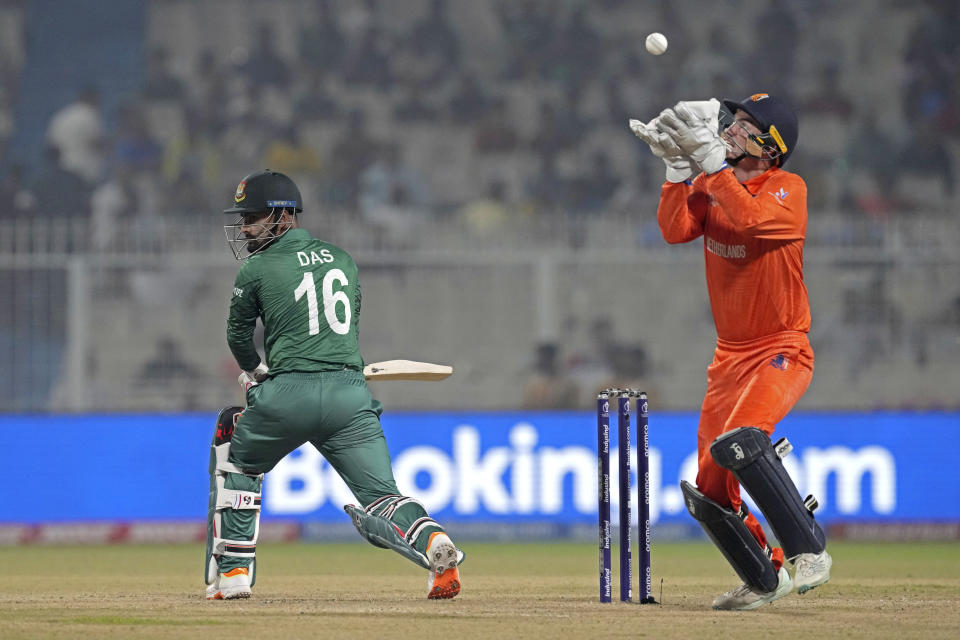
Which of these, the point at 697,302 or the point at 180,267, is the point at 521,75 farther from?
the point at 180,267

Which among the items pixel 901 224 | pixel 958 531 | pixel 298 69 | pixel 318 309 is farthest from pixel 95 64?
pixel 318 309

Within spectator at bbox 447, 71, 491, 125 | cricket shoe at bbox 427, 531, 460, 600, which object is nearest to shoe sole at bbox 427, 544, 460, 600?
cricket shoe at bbox 427, 531, 460, 600

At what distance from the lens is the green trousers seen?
6531mm

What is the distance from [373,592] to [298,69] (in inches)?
550

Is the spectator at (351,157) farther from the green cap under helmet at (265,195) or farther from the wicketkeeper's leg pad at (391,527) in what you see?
the wicketkeeper's leg pad at (391,527)

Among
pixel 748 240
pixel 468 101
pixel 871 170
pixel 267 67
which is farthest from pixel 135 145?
pixel 748 240

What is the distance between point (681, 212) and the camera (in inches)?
255

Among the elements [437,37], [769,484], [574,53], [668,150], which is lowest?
[769,484]

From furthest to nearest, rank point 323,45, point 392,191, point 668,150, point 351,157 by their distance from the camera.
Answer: point 323,45 < point 351,157 < point 392,191 < point 668,150

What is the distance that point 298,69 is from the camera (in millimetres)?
20484

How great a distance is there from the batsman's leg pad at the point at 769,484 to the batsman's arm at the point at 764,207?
0.87 meters

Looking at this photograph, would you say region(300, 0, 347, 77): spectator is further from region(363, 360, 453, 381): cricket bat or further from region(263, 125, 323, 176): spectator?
region(363, 360, 453, 381): cricket bat

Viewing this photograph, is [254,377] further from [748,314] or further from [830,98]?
[830,98]

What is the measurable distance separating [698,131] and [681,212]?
17.7 inches
